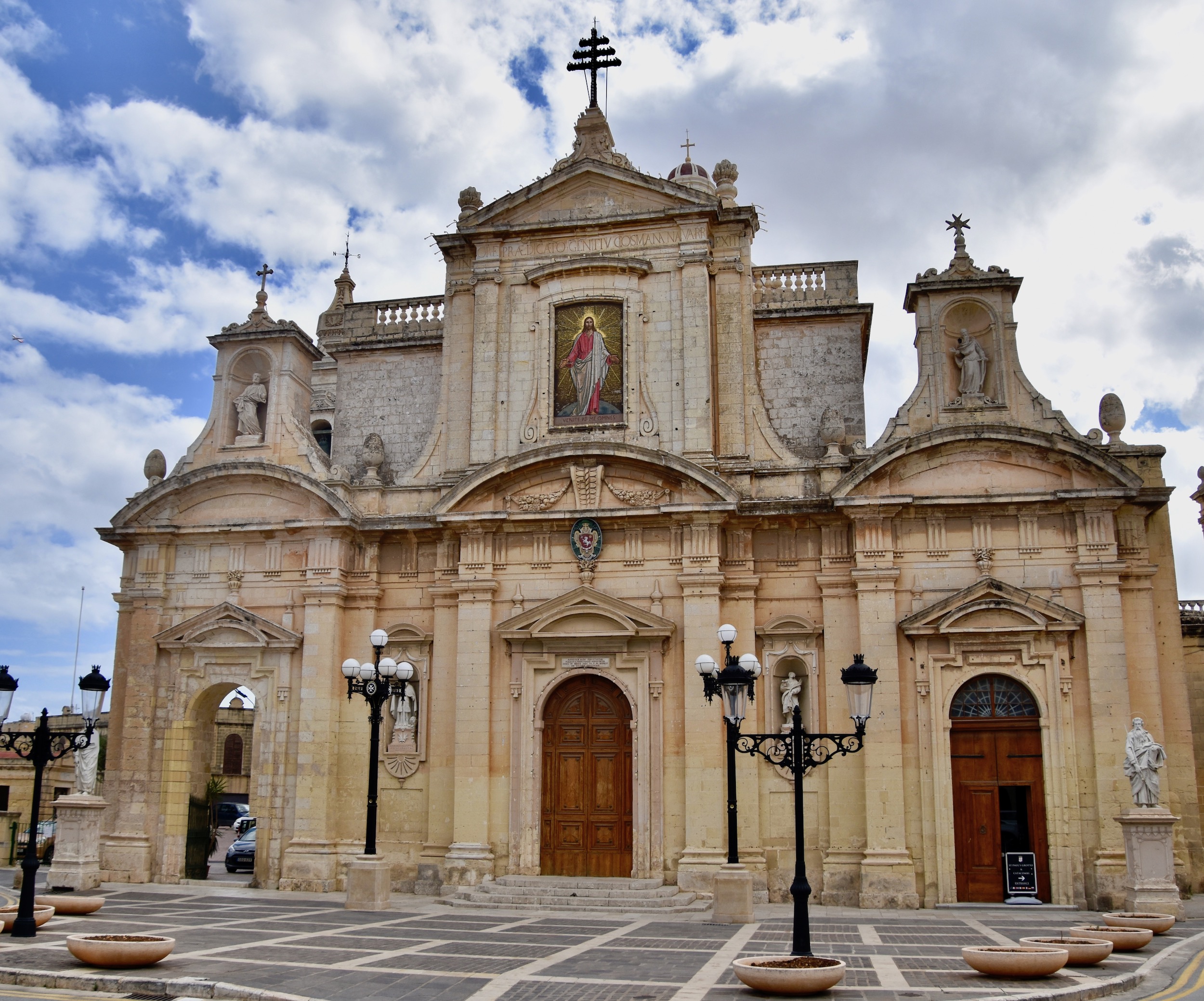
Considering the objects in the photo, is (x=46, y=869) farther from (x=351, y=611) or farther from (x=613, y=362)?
(x=613, y=362)

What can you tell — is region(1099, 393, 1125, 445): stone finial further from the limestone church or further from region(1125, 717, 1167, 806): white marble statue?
region(1125, 717, 1167, 806): white marble statue

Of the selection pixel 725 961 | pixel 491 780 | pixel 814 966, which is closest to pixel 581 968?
pixel 725 961

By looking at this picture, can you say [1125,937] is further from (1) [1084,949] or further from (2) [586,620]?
(2) [586,620]

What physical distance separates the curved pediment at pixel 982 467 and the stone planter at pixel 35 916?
15.4 metres

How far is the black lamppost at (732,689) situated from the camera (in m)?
15.7

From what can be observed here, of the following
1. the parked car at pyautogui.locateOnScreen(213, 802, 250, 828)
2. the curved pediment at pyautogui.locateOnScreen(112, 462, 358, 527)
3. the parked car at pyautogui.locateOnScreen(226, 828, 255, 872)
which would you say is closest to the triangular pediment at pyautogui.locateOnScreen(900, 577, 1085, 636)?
the curved pediment at pyautogui.locateOnScreen(112, 462, 358, 527)

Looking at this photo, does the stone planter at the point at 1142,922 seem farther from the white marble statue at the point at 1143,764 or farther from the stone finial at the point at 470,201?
the stone finial at the point at 470,201

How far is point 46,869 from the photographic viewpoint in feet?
92.1

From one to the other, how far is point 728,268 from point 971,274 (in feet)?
17.1

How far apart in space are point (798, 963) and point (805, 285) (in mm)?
18391

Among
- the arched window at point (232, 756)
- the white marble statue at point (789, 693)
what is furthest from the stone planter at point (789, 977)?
the arched window at point (232, 756)

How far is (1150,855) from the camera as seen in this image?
1939cm

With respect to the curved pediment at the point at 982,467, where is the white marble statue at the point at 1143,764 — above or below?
below

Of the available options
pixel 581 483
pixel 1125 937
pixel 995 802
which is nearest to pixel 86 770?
pixel 581 483
